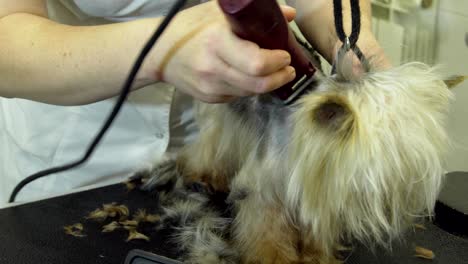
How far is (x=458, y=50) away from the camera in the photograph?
121 cm

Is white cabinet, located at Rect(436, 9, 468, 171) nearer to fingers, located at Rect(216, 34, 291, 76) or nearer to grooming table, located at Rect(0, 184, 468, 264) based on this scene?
grooming table, located at Rect(0, 184, 468, 264)

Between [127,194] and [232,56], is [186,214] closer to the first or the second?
[127,194]

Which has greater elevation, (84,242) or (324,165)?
(324,165)

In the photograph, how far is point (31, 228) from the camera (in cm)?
79

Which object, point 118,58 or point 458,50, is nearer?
point 118,58

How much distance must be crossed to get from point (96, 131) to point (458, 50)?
2.22 feet

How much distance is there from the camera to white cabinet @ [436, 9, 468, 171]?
1.16m

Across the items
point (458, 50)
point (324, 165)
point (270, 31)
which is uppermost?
point (270, 31)

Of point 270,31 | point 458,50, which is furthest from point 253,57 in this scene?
point 458,50

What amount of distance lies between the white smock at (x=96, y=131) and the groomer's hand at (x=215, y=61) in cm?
28

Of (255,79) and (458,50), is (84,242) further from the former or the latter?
(458,50)

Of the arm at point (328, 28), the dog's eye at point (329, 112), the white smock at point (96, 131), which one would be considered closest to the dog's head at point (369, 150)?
the dog's eye at point (329, 112)

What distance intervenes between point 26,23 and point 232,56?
307mm

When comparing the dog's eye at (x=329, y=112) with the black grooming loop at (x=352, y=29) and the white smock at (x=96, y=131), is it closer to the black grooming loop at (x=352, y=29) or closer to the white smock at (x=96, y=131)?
the black grooming loop at (x=352, y=29)
